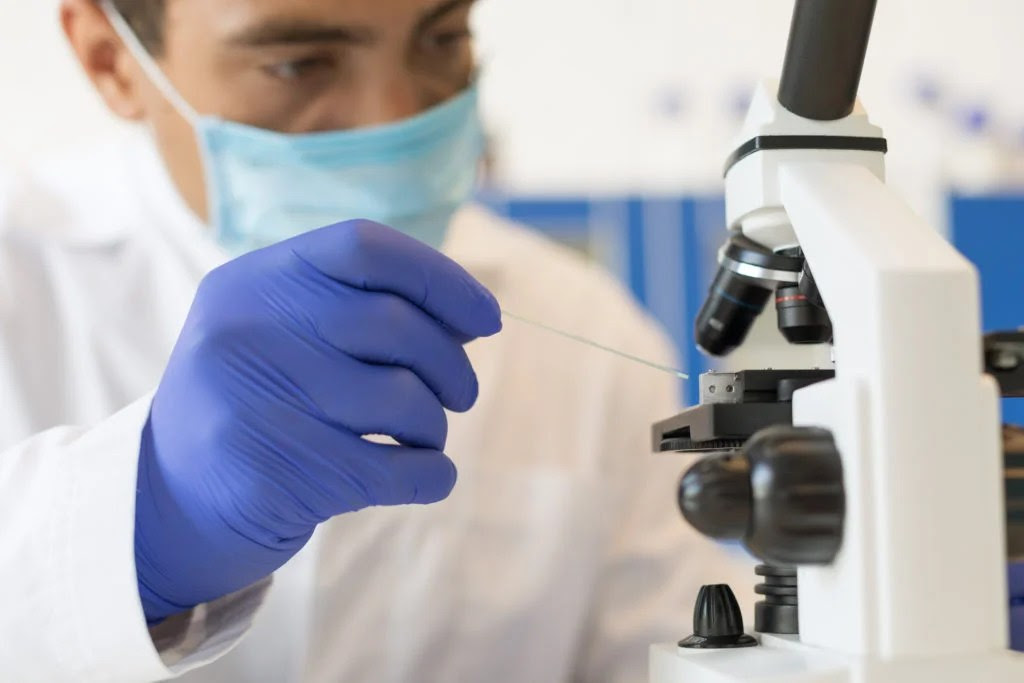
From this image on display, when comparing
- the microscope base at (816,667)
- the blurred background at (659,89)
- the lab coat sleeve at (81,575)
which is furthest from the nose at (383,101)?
the blurred background at (659,89)

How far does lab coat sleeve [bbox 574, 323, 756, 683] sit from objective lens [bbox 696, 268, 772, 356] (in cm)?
41

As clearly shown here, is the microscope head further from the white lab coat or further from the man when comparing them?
the white lab coat

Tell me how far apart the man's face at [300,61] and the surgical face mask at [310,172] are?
2cm

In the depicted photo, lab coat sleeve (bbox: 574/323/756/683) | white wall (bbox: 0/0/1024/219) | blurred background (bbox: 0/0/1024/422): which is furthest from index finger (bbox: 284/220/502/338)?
white wall (bbox: 0/0/1024/219)

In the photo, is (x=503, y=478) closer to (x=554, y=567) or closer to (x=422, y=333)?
(x=554, y=567)

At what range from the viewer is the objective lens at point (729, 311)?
65cm

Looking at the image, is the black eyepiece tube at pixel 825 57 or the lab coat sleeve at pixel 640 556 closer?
the black eyepiece tube at pixel 825 57

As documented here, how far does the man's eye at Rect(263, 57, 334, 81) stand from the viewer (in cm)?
94

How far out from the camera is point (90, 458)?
2.24 ft

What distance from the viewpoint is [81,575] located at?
2.20ft

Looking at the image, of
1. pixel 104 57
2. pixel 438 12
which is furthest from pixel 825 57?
pixel 104 57

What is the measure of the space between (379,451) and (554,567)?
0.50 meters

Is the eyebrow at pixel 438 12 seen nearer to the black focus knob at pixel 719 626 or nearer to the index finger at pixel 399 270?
the index finger at pixel 399 270

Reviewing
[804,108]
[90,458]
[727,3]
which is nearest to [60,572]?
[90,458]
